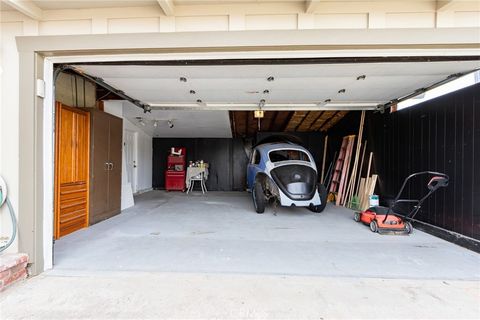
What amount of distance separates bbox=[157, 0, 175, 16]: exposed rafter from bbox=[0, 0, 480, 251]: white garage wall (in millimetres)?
53

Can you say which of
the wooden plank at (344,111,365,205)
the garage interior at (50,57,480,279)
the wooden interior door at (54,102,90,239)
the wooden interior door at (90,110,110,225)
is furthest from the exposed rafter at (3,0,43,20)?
the wooden plank at (344,111,365,205)

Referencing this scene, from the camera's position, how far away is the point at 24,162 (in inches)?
94.7

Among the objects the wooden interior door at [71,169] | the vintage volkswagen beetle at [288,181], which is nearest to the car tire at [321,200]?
the vintage volkswagen beetle at [288,181]

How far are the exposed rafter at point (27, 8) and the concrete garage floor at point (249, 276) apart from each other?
2450 millimetres

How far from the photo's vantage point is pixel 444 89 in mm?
3934

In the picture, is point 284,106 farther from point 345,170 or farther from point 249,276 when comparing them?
point 249,276

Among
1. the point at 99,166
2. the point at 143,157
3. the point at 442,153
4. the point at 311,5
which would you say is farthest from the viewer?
the point at 143,157

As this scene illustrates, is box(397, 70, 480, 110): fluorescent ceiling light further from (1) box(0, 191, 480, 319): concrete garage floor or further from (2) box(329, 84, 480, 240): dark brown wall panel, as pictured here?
(1) box(0, 191, 480, 319): concrete garage floor

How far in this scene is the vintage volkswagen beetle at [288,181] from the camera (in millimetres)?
5047

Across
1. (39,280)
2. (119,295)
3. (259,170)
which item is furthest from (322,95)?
(39,280)

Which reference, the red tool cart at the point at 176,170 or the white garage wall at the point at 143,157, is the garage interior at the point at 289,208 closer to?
the white garage wall at the point at 143,157

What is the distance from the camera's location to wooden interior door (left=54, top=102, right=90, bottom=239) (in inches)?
140

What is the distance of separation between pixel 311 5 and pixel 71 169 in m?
3.87

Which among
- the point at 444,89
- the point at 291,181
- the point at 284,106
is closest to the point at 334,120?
the point at 284,106
